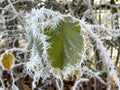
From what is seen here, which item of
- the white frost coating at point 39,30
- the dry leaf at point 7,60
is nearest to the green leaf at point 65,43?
the white frost coating at point 39,30

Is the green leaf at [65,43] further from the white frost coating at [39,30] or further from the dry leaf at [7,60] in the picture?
the dry leaf at [7,60]

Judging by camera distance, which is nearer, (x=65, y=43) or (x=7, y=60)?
(x=65, y=43)

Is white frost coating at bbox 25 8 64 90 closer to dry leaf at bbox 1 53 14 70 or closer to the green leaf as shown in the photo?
the green leaf

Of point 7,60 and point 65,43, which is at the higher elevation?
point 65,43

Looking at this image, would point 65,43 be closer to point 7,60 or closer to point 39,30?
point 39,30

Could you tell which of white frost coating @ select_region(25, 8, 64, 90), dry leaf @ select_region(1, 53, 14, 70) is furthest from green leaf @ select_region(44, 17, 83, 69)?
dry leaf @ select_region(1, 53, 14, 70)

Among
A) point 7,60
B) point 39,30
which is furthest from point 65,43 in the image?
point 7,60

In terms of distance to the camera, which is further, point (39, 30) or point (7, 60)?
point (7, 60)

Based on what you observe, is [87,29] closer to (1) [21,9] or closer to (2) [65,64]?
(2) [65,64]

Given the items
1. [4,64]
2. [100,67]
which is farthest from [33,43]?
[100,67]
